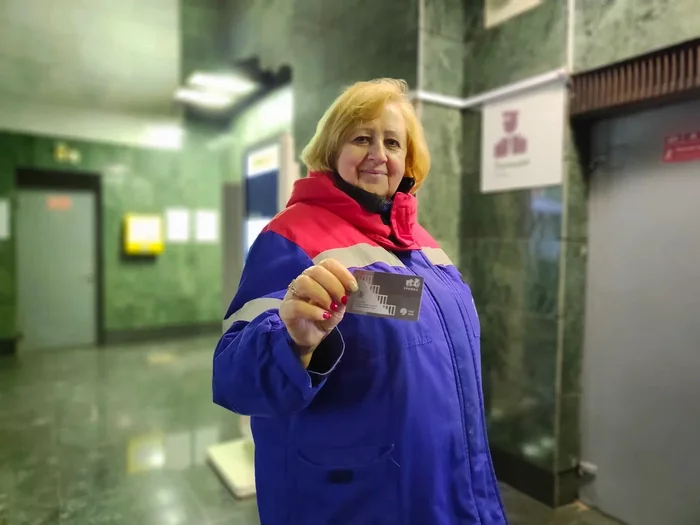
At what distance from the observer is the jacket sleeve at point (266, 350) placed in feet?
2.44

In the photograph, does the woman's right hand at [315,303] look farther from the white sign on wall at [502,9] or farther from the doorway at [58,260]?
the doorway at [58,260]

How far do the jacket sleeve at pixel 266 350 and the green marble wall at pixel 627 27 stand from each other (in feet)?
6.64

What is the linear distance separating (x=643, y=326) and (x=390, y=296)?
2.05 metres

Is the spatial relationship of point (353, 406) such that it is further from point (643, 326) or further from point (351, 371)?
point (643, 326)

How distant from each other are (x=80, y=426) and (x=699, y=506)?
3.77 m

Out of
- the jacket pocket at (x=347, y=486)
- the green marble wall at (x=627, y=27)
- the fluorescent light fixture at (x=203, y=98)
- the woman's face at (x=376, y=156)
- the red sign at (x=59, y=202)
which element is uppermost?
the fluorescent light fixture at (x=203, y=98)

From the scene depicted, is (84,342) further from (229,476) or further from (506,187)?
(506,187)

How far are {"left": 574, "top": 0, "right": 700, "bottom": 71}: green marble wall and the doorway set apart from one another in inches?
227

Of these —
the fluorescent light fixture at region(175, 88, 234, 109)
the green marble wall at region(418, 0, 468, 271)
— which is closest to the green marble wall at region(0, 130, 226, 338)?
the fluorescent light fixture at region(175, 88, 234, 109)

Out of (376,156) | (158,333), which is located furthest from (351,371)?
(158,333)

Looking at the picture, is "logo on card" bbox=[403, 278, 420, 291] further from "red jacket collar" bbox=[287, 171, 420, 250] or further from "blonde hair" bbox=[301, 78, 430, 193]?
"blonde hair" bbox=[301, 78, 430, 193]

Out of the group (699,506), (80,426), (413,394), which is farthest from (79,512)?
(699,506)

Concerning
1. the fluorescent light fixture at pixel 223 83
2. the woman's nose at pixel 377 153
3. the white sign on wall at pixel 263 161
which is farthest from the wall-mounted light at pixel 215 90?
the woman's nose at pixel 377 153

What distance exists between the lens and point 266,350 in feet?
2.48
